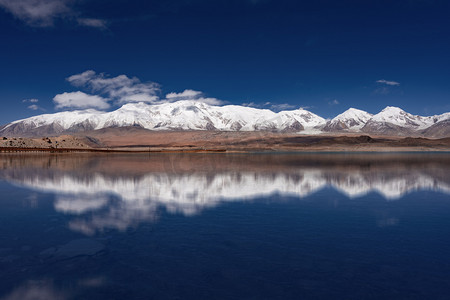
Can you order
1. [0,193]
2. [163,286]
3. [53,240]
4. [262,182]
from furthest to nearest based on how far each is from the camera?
[262,182] < [0,193] < [53,240] < [163,286]

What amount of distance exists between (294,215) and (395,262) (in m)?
5.03

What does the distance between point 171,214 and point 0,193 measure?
38.1ft

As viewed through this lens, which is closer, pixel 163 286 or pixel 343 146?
pixel 163 286

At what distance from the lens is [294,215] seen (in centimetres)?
1262

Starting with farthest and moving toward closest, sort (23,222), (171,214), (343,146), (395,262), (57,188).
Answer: (343,146), (57,188), (171,214), (23,222), (395,262)

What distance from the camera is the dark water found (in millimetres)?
6543

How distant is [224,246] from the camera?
896 centimetres

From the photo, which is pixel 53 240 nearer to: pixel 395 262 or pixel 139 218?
pixel 139 218

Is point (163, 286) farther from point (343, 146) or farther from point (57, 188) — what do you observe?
point (343, 146)

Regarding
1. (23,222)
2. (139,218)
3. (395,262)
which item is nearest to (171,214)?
(139,218)

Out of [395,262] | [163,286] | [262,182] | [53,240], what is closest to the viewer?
[163,286]

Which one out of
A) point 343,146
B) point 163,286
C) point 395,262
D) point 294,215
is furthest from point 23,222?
point 343,146

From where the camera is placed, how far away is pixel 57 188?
64.3 feet

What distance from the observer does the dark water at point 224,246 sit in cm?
→ 654
